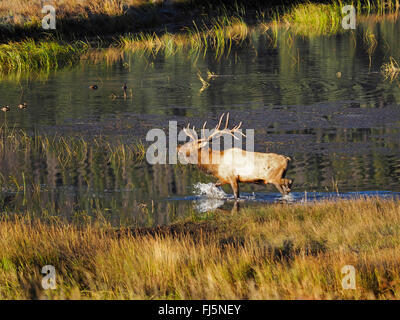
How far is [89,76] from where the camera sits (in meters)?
30.0

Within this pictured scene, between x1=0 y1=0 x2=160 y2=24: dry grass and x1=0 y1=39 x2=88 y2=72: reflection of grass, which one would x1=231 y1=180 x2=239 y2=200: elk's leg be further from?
x1=0 y1=0 x2=160 y2=24: dry grass

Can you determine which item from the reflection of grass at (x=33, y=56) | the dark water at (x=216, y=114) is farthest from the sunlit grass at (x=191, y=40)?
the reflection of grass at (x=33, y=56)

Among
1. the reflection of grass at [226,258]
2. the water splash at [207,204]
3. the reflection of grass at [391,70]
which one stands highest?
the reflection of grass at [391,70]

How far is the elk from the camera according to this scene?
43.4 ft

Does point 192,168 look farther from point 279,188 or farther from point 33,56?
point 33,56

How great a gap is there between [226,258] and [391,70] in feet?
64.1

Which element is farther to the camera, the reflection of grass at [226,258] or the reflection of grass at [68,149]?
the reflection of grass at [68,149]

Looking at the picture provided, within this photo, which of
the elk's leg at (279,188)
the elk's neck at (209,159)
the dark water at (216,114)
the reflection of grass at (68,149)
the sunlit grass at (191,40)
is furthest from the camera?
the sunlit grass at (191,40)

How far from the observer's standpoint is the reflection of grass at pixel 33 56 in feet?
105

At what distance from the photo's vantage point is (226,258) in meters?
9.38

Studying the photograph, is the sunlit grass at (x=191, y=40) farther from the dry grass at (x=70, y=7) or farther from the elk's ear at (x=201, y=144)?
the elk's ear at (x=201, y=144)

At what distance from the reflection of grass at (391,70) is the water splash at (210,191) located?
44.7ft

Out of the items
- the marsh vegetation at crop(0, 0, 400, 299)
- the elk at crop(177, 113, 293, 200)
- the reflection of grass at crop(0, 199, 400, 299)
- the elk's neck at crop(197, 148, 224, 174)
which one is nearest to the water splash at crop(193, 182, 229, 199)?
the marsh vegetation at crop(0, 0, 400, 299)
